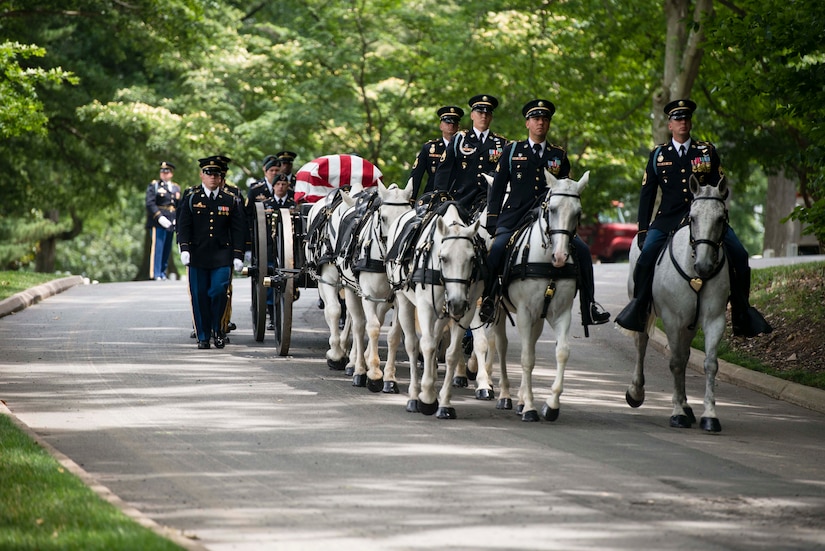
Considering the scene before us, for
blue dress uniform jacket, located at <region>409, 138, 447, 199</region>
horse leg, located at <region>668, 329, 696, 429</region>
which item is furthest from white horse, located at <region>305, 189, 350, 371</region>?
horse leg, located at <region>668, 329, 696, 429</region>

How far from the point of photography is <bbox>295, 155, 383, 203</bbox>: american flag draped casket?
17797mm

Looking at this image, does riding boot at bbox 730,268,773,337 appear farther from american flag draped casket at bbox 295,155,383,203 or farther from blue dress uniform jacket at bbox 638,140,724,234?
american flag draped casket at bbox 295,155,383,203

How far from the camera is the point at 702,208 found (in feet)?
38.7

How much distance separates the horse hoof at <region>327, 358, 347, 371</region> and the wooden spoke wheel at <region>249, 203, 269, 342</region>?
5.97 feet

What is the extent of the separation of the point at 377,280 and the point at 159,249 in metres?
17.6

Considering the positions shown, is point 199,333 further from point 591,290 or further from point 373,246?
point 591,290

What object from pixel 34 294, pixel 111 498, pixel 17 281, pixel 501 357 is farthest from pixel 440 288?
pixel 17 281

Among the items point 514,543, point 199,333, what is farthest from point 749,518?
point 199,333

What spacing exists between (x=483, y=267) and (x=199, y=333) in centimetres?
623

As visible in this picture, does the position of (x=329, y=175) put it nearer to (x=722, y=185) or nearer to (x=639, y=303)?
(x=639, y=303)

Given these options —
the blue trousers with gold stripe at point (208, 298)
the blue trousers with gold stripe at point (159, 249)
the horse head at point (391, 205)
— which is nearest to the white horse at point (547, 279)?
the horse head at point (391, 205)

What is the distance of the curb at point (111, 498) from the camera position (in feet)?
23.9

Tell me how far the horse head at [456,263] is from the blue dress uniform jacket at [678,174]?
6.59ft

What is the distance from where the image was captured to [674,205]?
12.7 m
